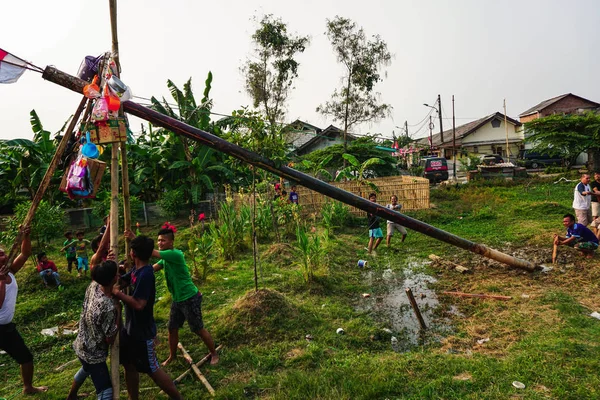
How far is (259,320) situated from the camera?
16.0 feet

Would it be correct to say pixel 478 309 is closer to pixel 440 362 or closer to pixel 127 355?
pixel 440 362

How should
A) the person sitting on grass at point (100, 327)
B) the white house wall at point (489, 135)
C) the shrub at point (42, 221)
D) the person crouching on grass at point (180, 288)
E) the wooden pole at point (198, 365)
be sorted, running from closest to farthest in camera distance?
1. the person sitting on grass at point (100, 327)
2. the wooden pole at point (198, 365)
3. the person crouching on grass at point (180, 288)
4. the shrub at point (42, 221)
5. the white house wall at point (489, 135)

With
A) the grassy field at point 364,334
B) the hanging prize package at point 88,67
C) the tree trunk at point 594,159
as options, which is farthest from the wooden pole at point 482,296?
the tree trunk at point 594,159

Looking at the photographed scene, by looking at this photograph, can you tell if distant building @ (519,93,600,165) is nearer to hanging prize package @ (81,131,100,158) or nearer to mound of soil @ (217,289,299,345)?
mound of soil @ (217,289,299,345)

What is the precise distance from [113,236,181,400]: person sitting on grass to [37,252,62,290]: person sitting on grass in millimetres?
4978

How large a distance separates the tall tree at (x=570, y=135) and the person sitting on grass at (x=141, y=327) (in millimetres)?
23243

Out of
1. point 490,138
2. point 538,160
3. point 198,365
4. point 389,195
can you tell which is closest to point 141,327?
point 198,365

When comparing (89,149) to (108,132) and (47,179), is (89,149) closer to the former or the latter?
(108,132)

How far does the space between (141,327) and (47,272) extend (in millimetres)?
5345

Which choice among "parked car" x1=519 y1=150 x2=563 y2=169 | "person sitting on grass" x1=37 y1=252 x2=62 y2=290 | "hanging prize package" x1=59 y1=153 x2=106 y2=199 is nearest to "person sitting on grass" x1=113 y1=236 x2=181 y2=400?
"hanging prize package" x1=59 y1=153 x2=106 y2=199

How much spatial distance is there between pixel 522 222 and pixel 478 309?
6.85m

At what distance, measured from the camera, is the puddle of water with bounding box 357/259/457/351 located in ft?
15.5

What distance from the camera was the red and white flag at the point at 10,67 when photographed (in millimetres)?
3332

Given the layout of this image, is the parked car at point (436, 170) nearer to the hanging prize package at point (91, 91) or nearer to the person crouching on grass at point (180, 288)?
the person crouching on grass at point (180, 288)
